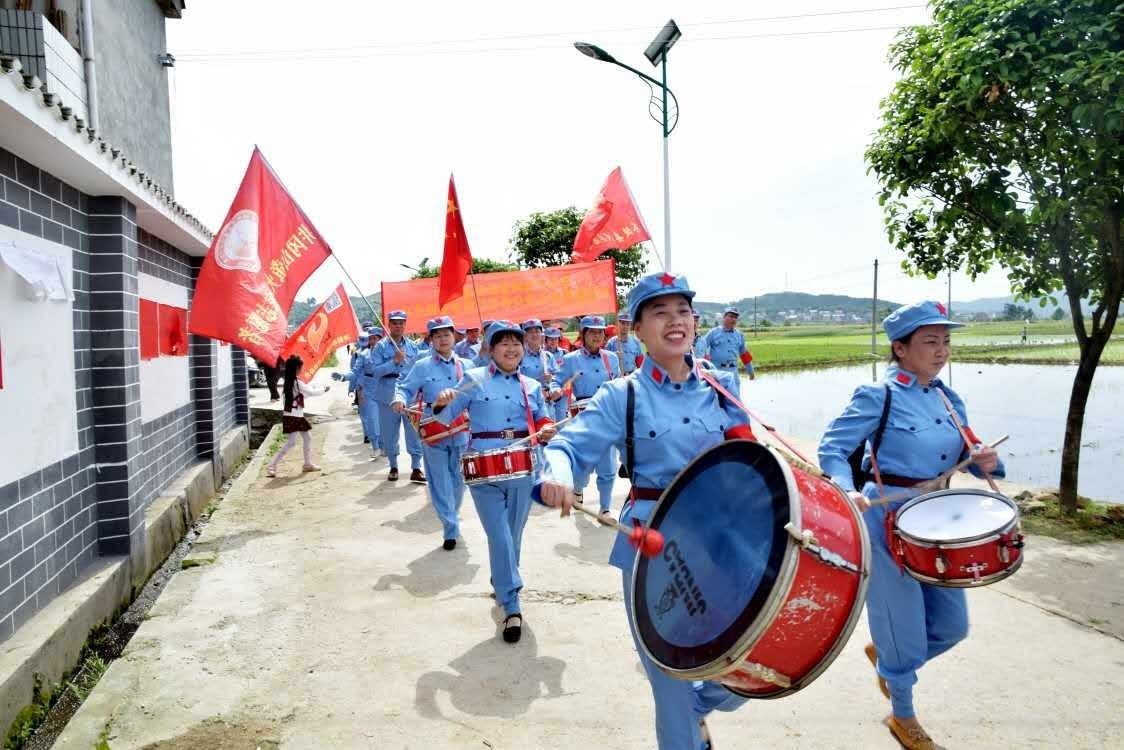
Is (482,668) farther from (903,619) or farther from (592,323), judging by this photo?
(592,323)

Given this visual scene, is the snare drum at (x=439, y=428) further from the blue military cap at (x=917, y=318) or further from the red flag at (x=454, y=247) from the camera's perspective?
the blue military cap at (x=917, y=318)

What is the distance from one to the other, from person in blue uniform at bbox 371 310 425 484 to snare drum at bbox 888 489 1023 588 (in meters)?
7.02

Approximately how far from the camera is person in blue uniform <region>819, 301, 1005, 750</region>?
3.37m

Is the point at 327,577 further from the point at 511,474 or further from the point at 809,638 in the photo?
the point at 809,638

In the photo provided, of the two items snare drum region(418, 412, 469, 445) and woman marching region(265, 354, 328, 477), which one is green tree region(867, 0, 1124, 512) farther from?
woman marching region(265, 354, 328, 477)

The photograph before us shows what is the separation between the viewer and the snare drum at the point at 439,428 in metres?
6.41

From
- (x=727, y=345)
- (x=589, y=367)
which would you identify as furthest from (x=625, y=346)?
(x=727, y=345)

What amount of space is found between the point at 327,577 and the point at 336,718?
7.83 feet

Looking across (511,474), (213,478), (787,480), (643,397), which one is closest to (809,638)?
(787,480)

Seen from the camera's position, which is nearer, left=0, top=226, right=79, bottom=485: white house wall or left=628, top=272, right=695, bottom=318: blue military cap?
left=628, top=272, right=695, bottom=318: blue military cap

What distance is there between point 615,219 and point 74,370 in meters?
6.78

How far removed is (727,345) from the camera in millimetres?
13391

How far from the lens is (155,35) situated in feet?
46.4

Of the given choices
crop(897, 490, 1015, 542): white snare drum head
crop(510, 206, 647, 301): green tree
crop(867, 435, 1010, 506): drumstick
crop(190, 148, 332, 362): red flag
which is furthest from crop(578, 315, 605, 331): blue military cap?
crop(510, 206, 647, 301): green tree
